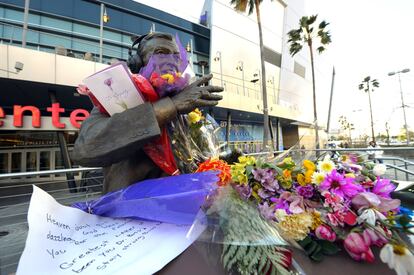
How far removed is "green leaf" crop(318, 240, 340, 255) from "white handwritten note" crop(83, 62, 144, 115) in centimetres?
107

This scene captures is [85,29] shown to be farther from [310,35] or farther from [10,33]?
[310,35]

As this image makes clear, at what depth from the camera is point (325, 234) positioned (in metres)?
0.87

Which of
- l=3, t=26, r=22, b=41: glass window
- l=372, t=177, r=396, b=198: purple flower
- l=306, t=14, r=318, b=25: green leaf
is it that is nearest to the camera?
l=372, t=177, r=396, b=198: purple flower

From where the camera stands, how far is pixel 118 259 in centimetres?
95

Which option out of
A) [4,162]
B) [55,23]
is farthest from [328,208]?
[55,23]

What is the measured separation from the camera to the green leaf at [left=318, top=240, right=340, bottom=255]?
0.86 metres

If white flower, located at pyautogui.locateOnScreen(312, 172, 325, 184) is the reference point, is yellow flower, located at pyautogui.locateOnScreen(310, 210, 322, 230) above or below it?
below

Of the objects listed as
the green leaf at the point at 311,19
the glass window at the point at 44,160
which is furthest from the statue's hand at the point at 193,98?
the green leaf at the point at 311,19

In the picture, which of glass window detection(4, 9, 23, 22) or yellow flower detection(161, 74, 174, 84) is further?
glass window detection(4, 9, 23, 22)

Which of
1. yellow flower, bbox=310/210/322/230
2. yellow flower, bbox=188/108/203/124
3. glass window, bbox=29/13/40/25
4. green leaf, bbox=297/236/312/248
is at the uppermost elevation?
glass window, bbox=29/13/40/25

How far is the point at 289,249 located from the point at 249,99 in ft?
64.8

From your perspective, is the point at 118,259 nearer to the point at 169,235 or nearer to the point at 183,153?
the point at 169,235

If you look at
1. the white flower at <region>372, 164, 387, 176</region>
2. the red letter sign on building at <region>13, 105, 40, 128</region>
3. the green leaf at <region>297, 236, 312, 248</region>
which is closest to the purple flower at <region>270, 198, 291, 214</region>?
the green leaf at <region>297, 236, 312, 248</region>

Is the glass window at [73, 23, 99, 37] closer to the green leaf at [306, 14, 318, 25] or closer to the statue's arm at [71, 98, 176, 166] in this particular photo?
the green leaf at [306, 14, 318, 25]
